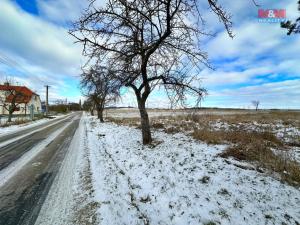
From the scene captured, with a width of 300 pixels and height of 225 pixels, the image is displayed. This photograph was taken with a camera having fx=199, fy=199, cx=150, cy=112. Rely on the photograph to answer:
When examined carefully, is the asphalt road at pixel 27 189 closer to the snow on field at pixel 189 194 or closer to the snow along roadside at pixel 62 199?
the snow along roadside at pixel 62 199

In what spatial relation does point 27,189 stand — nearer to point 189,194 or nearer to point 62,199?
point 62,199

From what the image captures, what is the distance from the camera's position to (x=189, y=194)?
4102mm

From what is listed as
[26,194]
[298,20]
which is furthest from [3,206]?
[298,20]

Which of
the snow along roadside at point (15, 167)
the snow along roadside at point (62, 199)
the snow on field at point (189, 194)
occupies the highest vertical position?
the snow on field at point (189, 194)

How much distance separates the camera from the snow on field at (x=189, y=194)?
3.34m

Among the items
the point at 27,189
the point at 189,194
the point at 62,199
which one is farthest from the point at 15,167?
the point at 189,194

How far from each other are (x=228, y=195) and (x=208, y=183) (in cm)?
62

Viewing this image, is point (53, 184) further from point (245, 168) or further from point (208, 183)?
point (245, 168)

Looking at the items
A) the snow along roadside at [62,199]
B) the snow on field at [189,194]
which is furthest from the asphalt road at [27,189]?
the snow on field at [189,194]

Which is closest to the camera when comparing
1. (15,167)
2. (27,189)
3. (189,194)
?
(189,194)

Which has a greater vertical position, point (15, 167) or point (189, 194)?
point (189, 194)

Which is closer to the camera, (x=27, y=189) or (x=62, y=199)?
(x=62, y=199)

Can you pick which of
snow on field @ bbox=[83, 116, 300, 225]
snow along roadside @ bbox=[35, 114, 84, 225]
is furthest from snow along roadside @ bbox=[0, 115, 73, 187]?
snow on field @ bbox=[83, 116, 300, 225]

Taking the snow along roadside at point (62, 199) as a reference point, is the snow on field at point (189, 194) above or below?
above
